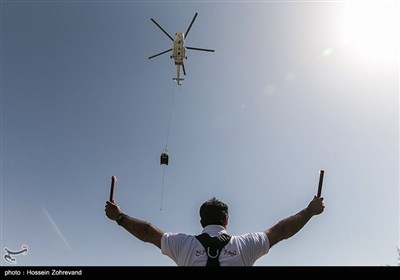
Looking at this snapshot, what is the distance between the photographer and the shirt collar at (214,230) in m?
4.75

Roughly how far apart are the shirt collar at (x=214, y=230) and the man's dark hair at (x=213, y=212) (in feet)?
0.37

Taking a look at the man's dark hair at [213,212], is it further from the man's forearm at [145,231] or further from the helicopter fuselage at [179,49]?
the helicopter fuselage at [179,49]

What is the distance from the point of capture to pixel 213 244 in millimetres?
4469

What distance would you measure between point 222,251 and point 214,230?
46cm

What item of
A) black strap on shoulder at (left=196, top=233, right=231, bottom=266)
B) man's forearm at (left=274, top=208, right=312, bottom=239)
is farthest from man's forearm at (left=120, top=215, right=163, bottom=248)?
man's forearm at (left=274, top=208, right=312, bottom=239)

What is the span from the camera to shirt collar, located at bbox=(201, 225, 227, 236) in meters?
4.75

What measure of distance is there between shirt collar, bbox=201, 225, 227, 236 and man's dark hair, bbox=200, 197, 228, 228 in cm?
11

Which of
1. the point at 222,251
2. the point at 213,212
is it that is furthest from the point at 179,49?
the point at 222,251

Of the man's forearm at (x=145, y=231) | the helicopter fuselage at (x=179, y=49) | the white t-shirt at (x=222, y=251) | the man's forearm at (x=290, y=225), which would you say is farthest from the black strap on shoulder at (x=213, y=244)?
the helicopter fuselage at (x=179, y=49)

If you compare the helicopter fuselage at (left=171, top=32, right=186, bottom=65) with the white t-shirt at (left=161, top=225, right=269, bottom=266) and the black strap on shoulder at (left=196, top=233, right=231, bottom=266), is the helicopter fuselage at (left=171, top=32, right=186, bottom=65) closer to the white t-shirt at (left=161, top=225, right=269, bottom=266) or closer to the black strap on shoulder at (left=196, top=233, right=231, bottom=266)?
the white t-shirt at (left=161, top=225, right=269, bottom=266)

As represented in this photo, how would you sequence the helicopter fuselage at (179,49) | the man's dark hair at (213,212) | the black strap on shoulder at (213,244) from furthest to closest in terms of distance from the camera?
the helicopter fuselage at (179,49) → the man's dark hair at (213,212) → the black strap on shoulder at (213,244)

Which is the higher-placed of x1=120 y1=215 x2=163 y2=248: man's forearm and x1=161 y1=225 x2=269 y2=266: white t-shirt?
x1=120 y1=215 x2=163 y2=248: man's forearm
